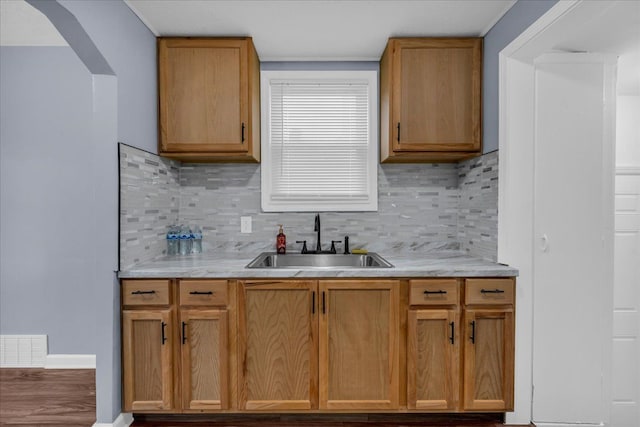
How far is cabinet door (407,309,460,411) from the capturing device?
1940mm

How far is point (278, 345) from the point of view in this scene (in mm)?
1946

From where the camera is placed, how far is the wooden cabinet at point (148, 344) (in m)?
1.91

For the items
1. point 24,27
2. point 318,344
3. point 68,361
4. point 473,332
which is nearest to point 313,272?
point 318,344

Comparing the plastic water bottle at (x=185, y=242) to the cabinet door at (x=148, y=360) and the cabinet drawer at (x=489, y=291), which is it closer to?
the cabinet door at (x=148, y=360)

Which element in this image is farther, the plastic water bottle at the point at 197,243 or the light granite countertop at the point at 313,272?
the plastic water bottle at the point at 197,243

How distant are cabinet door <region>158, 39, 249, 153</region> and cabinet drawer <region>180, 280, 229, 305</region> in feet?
2.94

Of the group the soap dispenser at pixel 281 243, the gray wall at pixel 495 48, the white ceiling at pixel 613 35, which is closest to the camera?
the white ceiling at pixel 613 35

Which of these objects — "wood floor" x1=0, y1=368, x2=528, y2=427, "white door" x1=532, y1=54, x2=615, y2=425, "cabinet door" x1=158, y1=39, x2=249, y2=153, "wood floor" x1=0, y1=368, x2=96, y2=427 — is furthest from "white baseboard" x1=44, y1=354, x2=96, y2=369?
"white door" x1=532, y1=54, x2=615, y2=425

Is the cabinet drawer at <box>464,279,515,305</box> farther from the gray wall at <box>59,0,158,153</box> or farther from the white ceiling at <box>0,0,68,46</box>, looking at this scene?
the white ceiling at <box>0,0,68,46</box>

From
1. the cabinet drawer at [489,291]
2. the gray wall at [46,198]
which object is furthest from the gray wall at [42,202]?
the cabinet drawer at [489,291]

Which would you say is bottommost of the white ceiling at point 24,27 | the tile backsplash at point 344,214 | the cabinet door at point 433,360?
the cabinet door at point 433,360

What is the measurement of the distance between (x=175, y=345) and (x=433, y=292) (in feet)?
4.67

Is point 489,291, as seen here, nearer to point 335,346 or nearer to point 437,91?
point 335,346

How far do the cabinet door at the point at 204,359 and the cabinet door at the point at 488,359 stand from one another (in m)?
1.32
